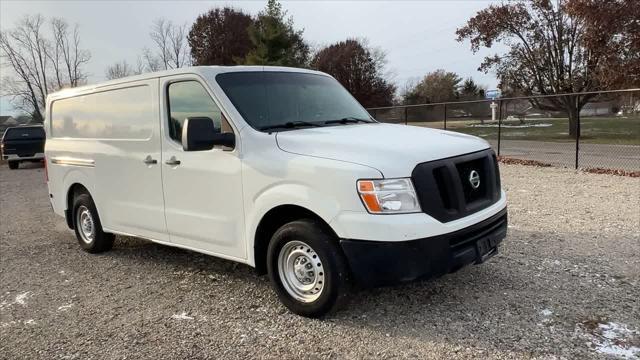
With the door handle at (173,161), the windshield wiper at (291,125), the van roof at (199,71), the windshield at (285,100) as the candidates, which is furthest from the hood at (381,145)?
the door handle at (173,161)

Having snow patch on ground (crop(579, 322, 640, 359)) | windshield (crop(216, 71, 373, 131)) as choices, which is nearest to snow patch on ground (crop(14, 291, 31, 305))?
windshield (crop(216, 71, 373, 131))

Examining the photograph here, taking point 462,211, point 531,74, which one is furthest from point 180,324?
→ point 531,74

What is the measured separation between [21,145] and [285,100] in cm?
1973

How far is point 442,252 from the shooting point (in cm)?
362

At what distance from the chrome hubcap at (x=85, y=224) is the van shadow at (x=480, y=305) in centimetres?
165

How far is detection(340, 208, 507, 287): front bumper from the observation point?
3529mm

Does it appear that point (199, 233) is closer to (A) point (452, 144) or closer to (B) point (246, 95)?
(B) point (246, 95)

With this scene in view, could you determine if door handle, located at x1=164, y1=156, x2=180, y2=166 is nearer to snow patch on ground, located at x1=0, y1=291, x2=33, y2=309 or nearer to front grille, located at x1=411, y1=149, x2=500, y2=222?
snow patch on ground, located at x1=0, y1=291, x2=33, y2=309

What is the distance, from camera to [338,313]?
4102 mm

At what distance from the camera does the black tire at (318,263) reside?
147 inches

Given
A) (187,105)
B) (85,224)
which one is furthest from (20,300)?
(187,105)

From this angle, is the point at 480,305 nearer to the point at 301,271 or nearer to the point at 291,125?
the point at 301,271

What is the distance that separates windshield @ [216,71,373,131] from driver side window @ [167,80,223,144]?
0.20 m

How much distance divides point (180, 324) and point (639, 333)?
3.36 m
